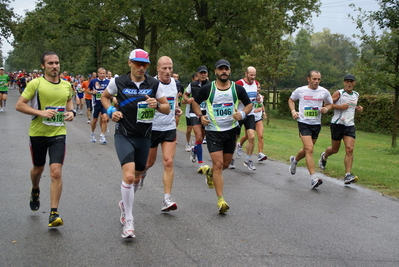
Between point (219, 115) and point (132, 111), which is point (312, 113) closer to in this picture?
point (219, 115)

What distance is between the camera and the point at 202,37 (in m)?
30.4

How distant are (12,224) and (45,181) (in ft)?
Result: 8.56

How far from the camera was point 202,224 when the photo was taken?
6.02 m

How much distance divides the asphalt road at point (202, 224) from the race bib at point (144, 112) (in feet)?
4.30

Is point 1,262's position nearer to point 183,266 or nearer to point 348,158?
point 183,266

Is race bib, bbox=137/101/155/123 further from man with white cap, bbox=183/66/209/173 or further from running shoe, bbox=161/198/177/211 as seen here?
man with white cap, bbox=183/66/209/173

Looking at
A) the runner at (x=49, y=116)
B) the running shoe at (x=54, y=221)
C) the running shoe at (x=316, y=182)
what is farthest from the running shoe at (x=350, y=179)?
the running shoe at (x=54, y=221)

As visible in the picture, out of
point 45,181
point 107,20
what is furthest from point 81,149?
point 107,20

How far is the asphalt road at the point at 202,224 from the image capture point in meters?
4.87

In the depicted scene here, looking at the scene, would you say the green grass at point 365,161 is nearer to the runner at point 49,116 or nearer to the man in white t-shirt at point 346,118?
the man in white t-shirt at point 346,118

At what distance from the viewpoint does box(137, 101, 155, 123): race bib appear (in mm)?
5637

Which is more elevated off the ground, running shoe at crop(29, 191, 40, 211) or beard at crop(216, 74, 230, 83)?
beard at crop(216, 74, 230, 83)

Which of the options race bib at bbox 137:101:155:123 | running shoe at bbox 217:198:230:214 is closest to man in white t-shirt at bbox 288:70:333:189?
running shoe at bbox 217:198:230:214

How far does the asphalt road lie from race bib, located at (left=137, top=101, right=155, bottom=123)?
1310mm
